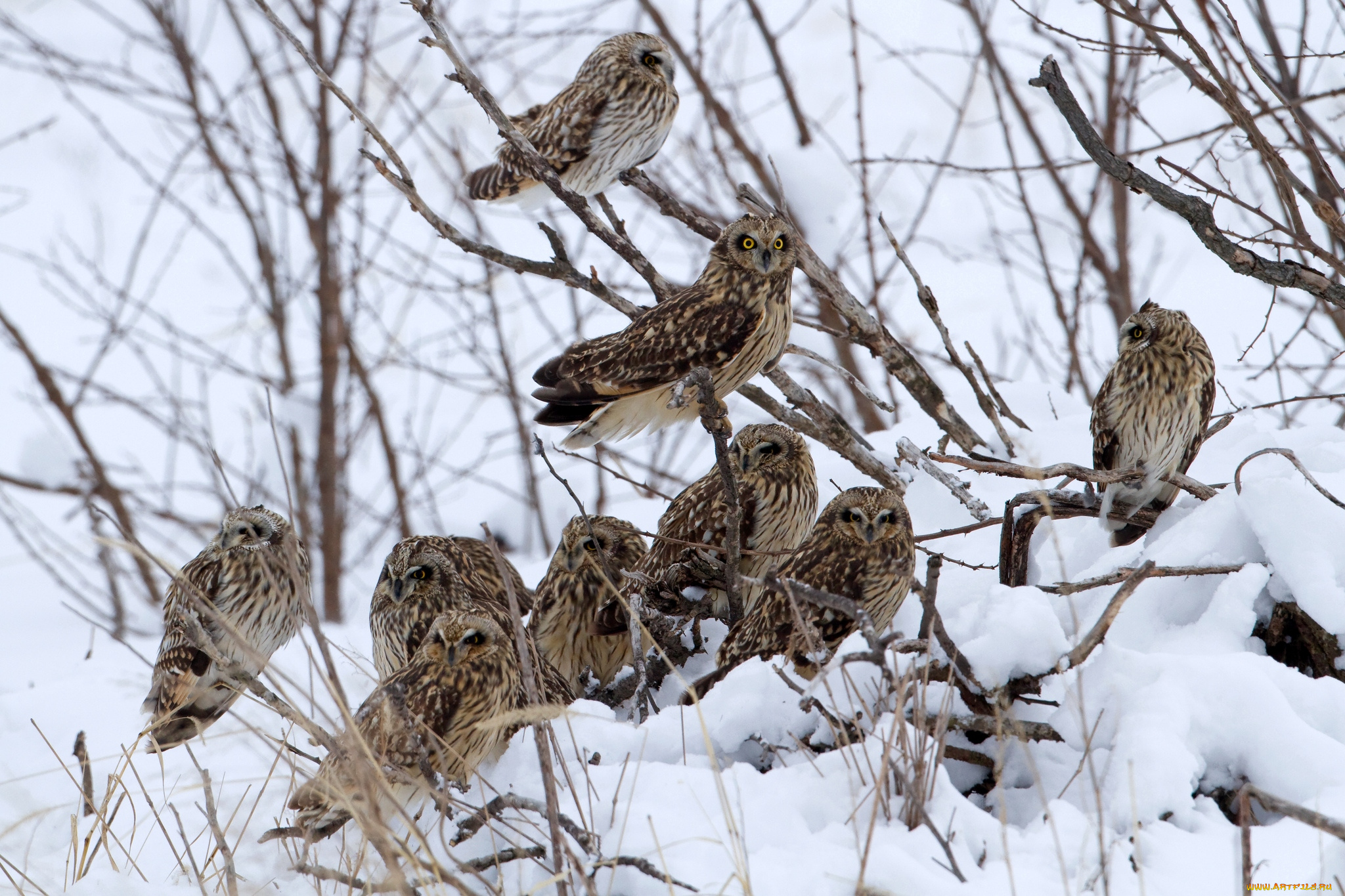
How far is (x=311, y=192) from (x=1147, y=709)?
8.29 meters

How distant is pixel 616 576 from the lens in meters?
3.80

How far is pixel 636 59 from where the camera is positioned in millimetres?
5430

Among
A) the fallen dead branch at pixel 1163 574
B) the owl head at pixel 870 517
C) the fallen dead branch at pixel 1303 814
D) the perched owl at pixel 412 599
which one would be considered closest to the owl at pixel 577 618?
the perched owl at pixel 412 599

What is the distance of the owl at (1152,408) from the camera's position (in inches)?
145

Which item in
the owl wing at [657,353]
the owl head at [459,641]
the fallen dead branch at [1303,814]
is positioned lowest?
the fallen dead branch at [1303,814]

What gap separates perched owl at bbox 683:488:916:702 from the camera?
3035 millimetres

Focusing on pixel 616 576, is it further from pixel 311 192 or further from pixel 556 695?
pixel 311 192

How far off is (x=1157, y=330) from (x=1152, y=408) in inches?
11.9

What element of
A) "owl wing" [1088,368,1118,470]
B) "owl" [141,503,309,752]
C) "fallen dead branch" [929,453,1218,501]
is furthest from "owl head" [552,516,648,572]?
"owl wing" [1088,368,1118,470]

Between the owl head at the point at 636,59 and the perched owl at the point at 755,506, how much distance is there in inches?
80.4

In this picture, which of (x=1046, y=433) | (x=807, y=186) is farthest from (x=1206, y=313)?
(x=1046, y=433)

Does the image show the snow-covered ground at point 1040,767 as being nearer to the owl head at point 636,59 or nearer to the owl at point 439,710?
the owl at point 439,710

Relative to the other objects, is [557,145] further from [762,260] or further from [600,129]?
[762,260]

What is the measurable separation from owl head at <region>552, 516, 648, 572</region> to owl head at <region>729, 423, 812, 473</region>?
18.1 inches
